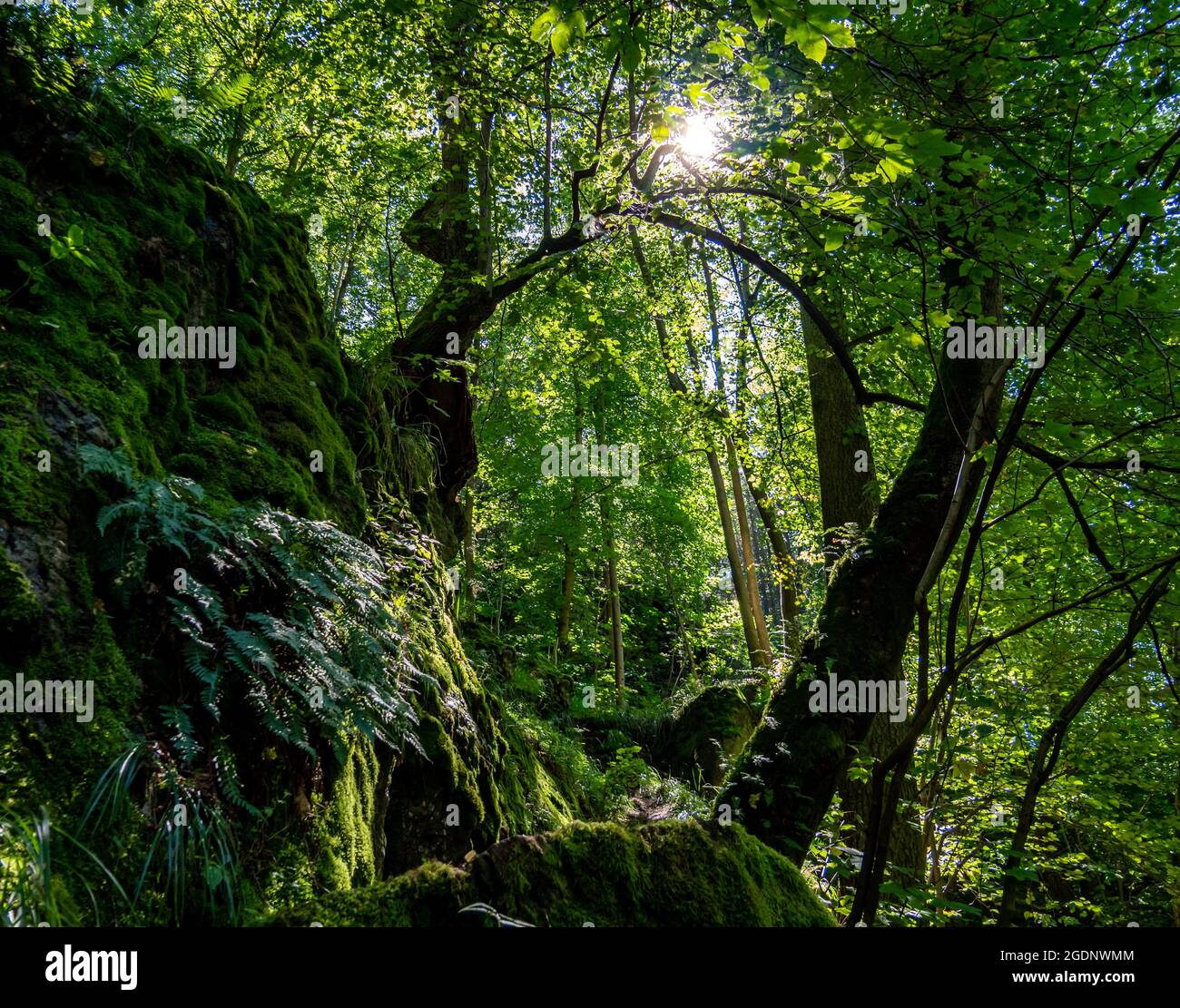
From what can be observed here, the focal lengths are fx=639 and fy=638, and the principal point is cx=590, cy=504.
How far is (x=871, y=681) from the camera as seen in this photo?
440 cm

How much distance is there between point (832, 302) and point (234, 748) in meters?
6.54

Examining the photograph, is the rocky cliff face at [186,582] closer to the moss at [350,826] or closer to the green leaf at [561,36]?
the moss at [350,826]

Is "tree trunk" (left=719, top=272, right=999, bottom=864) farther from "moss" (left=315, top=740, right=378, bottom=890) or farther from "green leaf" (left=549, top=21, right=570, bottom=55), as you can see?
"green leaf" (left=549, top=21, right=570, bottom=55)

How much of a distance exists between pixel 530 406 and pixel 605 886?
884 cm

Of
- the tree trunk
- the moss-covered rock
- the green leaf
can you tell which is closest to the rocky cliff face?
the moss-covered rock

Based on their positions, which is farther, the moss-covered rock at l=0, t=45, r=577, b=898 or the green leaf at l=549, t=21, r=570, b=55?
the green leaf at l=549, t=21, r=570, b=55

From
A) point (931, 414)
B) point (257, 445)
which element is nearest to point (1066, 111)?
point (931, 414)

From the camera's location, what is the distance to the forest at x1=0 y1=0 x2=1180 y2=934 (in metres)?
2.10

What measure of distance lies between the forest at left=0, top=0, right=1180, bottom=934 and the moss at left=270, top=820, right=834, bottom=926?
0.5 inches

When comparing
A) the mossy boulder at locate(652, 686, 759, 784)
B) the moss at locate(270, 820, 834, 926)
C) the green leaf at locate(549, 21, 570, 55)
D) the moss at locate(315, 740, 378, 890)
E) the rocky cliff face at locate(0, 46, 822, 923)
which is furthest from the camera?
the mossy boulder at locate(652, 686, 759, 784)

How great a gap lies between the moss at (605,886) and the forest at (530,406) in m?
0.01

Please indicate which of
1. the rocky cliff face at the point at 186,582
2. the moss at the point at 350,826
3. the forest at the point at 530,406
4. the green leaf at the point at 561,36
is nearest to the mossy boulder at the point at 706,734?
the forest at the point at 530,406

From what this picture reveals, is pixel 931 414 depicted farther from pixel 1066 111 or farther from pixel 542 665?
pixel 542 665
